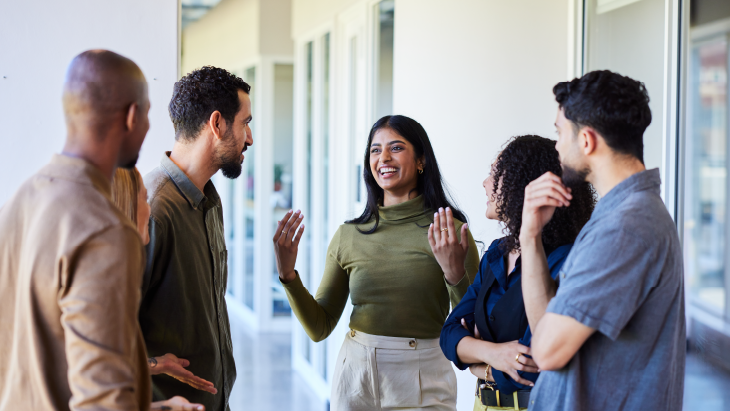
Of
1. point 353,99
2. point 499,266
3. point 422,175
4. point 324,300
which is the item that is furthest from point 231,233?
point 499,266

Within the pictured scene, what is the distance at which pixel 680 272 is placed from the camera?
1.31 metres

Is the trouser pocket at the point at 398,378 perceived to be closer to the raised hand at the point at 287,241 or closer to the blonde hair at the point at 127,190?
the raised hand at the point at 287,241

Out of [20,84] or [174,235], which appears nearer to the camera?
[174,235]

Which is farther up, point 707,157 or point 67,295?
point 707,157

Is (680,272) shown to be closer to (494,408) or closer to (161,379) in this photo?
(494,408)

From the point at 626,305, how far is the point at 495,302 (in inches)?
22.1

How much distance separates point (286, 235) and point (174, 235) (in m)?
0.45

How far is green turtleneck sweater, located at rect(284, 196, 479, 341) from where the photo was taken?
215 centimetres

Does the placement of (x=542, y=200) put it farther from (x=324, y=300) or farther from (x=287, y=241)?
(x=324, y=300)

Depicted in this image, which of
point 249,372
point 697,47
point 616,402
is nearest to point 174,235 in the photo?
point 616,402

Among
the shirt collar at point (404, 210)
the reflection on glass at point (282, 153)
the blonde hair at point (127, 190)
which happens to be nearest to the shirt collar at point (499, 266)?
the shirt collar at point (404, 210)

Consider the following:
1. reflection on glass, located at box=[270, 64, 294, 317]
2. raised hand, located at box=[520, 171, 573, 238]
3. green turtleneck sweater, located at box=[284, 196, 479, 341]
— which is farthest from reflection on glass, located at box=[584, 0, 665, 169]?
reflection on glass, located at box=[270, 64, 294, 317]

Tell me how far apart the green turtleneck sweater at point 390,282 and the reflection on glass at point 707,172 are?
851mm

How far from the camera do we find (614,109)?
1328 millimetres
